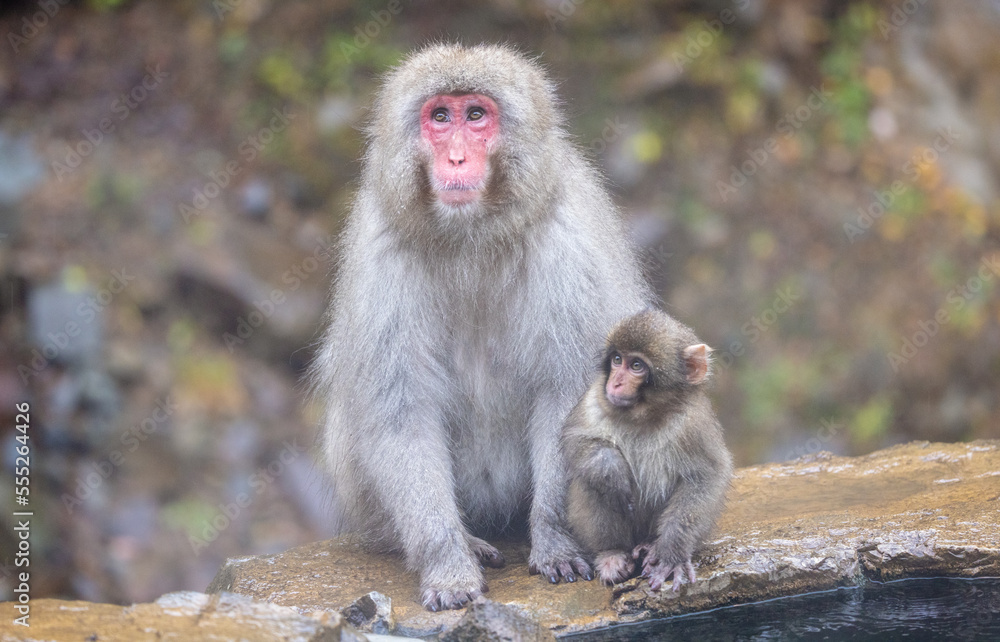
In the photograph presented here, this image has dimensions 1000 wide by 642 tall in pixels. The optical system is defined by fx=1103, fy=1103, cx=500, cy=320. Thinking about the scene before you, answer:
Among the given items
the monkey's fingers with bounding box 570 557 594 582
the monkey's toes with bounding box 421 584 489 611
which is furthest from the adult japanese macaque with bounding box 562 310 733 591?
the monkey's toes with bounding box 421 584 489 611

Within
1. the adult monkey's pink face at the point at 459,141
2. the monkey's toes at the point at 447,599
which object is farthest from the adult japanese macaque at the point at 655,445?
the adult monkey's pink face at the point at 459,141

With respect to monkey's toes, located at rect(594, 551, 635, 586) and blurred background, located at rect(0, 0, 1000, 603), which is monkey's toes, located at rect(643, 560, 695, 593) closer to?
monkey's toes, located at rect(594, 551, 635, 586)

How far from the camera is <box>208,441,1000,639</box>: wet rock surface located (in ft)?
14.2

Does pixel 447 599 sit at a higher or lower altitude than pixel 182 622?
lower

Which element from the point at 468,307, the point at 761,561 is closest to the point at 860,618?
the point at 761,561

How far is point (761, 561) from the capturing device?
175 inches

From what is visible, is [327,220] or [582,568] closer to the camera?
[582,568]

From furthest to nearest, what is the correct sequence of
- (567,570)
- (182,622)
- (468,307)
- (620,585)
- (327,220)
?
1. (327,220)
2. (468,307)
3. (567,570)
4. (620,585)
5. (182,622)

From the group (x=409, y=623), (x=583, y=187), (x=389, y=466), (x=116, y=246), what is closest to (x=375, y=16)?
(x=116, y=246)

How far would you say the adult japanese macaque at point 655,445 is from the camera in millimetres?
4238

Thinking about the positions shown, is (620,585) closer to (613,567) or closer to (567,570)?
(613,567)

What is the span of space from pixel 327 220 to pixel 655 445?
5680 millimetres

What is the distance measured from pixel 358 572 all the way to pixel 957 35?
856cm

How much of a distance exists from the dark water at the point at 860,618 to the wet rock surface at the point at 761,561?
5 cm
